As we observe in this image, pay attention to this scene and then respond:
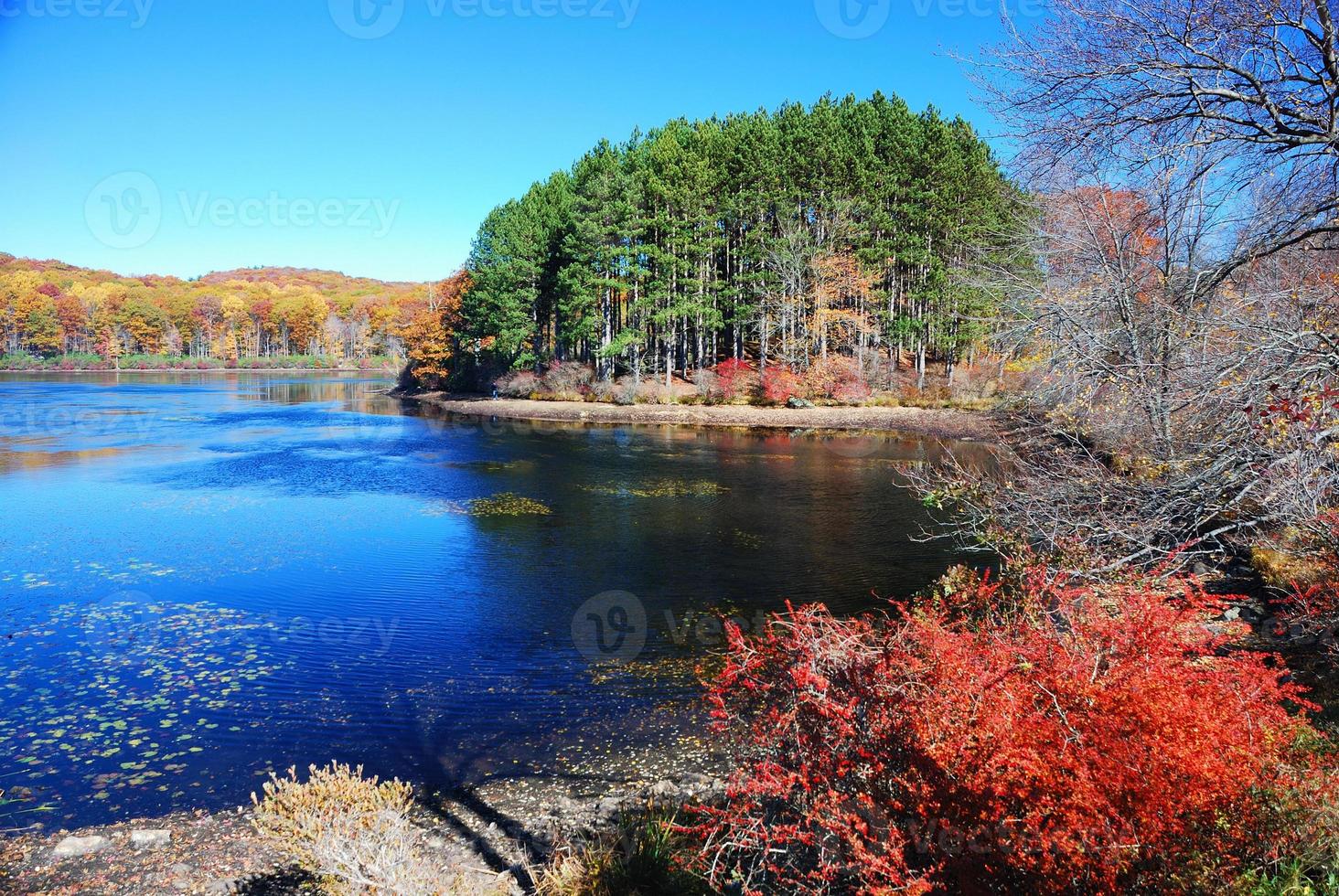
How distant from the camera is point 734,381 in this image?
45.1 meters

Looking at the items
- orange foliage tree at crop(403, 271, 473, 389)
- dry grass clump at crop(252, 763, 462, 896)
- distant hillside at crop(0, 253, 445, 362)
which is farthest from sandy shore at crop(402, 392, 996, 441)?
distant hillside at crop(0, 253, 445, 362)

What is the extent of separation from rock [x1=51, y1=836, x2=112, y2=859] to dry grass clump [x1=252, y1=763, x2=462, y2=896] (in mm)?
1110

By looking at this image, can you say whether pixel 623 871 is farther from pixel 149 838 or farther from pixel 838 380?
pixel 838 380

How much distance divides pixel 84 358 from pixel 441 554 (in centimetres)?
11807

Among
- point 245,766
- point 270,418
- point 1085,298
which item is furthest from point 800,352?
point 245,766

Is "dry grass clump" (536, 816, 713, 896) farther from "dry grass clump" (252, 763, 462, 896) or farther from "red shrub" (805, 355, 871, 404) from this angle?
"red shrub" (805, 355, 871, 404)

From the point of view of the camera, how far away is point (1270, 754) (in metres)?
4.04

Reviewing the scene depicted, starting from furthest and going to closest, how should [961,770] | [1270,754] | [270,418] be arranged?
[270,418] < [1270,754] < [961,770]

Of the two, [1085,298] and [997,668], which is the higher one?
A: [1085,298]

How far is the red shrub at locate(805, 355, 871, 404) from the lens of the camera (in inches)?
1704

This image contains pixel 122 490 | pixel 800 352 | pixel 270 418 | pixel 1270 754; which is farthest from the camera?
pixel 800 352

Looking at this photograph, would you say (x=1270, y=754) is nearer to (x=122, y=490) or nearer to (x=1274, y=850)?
(x=1274, y=850)

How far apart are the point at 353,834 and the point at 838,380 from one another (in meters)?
41.2

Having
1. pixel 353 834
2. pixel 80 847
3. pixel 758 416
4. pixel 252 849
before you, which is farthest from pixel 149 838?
pixel 758 416
